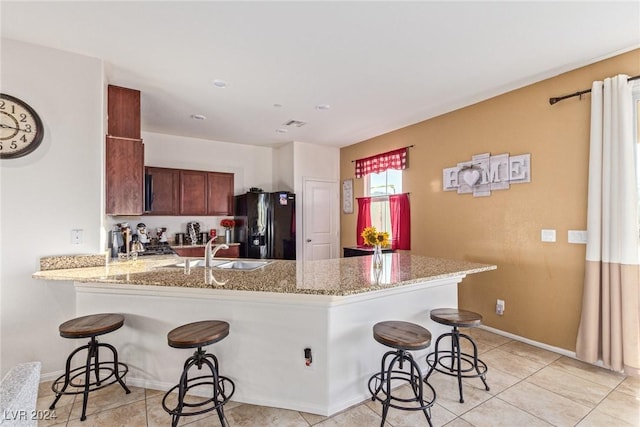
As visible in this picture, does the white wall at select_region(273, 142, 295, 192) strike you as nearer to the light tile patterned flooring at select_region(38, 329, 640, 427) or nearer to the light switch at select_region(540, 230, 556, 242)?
the light switch at select_region(540, 230, 556, 242)

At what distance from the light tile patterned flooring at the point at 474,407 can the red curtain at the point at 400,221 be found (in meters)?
2.24

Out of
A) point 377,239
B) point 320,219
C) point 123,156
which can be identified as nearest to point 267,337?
point 377,239

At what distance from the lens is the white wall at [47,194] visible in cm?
236

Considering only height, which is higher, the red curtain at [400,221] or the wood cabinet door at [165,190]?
the wood cabinet door at [165,190]

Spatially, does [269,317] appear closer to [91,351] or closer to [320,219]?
[91,351]

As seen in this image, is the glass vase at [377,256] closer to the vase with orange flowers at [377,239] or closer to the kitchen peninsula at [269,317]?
the vase with orange flowers at [377,239]

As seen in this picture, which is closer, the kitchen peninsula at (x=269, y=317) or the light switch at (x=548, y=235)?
the kitchen peninsula at (x=269, y=317)

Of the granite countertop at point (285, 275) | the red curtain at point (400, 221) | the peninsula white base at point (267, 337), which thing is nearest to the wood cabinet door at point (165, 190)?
the granite countertop at point (285, 275)

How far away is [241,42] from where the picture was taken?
238cm

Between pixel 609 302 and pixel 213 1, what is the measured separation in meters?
3.73

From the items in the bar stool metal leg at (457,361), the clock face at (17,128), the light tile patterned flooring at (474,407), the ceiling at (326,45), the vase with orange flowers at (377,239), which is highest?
the ceiling at (326,45)

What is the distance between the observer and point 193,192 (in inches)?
195

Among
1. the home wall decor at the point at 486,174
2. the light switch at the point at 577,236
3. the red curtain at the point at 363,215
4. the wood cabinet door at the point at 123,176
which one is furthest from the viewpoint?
the red curtain at the point at 363,215

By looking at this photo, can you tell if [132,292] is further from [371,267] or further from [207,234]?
[207,234]
